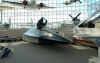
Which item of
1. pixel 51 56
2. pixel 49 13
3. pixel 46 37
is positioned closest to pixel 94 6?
pixel 46 37

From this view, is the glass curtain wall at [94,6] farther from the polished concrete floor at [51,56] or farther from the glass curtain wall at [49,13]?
the glass curtain wall at [49,13]

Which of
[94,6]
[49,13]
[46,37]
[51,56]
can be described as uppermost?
[49,13]

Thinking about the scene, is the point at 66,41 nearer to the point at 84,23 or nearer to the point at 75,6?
the point at 84,23

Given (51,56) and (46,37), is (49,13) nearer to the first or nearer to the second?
(46,37)

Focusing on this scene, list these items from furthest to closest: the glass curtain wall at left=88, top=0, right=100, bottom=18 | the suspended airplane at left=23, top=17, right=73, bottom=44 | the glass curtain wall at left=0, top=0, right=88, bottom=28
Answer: the glass curtain wall at left=0, top=0, right=88, bottom=28 < the glass curtain wall at left=88, top=0, right=100, bottom=18 < the suspended airplane at left=23, top=17, right=73, bottom=44

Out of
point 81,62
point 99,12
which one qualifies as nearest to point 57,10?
point 99,12

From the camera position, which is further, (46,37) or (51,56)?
(46,37)

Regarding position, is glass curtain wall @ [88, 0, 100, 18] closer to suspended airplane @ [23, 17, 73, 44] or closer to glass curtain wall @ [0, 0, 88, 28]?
suspended airplane @ [23, 17, 73, 44]

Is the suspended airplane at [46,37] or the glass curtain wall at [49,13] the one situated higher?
the glass curtain wall at [49,13]

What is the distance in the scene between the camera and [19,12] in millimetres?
40688

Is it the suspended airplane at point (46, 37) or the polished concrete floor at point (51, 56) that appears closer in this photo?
the polished concrete floor at point (51, 56)

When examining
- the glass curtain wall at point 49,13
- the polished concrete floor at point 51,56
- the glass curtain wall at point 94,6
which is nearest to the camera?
the polished concrete floor at point 51,56

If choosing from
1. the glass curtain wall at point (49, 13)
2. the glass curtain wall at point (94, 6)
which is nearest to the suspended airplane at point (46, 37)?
the glass curtain wall at point (94, 6)

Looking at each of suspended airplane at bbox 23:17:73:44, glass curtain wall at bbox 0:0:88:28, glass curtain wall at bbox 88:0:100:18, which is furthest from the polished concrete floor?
glass curtain wall at bbox 0:0:88:28
